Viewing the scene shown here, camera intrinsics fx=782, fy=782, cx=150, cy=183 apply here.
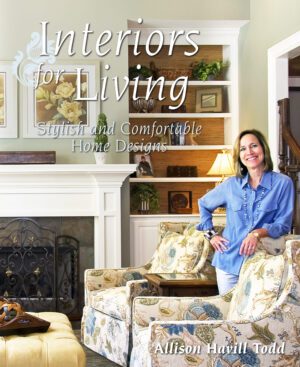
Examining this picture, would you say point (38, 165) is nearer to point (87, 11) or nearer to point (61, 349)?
point (87, 11)

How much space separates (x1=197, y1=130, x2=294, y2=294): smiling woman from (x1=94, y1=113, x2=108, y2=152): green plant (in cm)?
256

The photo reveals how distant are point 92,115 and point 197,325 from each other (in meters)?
3.94

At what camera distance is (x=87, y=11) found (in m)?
6.96

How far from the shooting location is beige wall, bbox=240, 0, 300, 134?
600cm

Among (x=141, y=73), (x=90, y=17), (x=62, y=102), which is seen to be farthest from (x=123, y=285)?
(x=90, y=17)

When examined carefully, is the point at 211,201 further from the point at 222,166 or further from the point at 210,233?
the point at 222,166

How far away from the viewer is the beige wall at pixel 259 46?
6.00 metres

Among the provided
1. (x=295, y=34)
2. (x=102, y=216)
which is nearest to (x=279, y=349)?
(x=295, y=34)

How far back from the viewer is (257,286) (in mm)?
3549

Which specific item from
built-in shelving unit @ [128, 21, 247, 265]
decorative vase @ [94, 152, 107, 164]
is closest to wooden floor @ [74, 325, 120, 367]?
built-in shelving unit @ [128, 21, 247, 265]

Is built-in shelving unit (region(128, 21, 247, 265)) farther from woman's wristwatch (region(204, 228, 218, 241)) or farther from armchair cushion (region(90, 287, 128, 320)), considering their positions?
woman's wristwatch (region(204, 228, 218, 241))

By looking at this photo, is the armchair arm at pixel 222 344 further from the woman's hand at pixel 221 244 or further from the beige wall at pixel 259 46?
the beige wall at pixel 259 46

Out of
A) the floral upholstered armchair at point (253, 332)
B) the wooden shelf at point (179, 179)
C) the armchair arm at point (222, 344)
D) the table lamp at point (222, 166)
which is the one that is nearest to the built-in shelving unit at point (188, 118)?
the wooden shelf at point (179, 179)

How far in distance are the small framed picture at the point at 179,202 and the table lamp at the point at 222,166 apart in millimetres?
579
